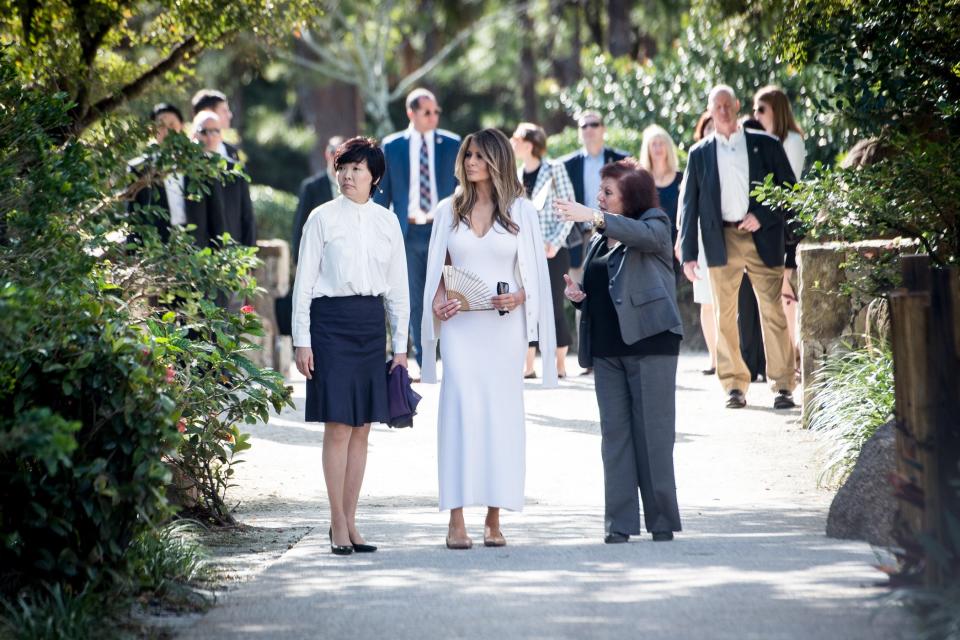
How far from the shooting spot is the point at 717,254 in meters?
10.8

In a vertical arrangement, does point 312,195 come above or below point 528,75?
below

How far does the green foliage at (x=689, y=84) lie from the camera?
56.9ft

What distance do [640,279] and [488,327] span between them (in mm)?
707

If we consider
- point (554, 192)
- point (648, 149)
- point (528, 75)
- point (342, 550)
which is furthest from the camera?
point (528, 75)

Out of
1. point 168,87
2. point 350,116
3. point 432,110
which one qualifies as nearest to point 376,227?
point 168,87

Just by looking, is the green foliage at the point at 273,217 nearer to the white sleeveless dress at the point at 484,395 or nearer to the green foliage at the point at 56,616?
the white sleeveless dress at the point at 484,395

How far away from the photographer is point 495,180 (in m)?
6.81

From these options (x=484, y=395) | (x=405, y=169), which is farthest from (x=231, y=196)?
(x=484, y=395)

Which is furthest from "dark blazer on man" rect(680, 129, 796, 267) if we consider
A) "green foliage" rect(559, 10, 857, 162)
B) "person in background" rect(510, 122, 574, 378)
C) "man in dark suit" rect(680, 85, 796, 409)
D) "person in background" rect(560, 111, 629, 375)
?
"green foliage" rect(559, 10, 857, 162)

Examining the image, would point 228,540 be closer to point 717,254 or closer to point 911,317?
point 911,317

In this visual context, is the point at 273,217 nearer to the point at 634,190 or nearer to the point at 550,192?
the point at 550,192

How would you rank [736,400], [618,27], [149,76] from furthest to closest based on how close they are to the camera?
[618,27]
[736,400]
[149,76]

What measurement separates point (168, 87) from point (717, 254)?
4010 mm

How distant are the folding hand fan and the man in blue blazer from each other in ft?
17.4
